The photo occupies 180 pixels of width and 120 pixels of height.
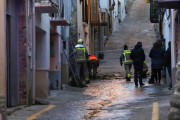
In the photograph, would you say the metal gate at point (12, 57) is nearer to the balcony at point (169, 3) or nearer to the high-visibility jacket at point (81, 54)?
the balcony at point (169, 3)

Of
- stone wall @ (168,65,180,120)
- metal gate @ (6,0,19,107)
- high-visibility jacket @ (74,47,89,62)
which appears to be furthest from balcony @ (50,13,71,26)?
stone wall @ (168,65,180,120)

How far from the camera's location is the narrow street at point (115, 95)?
6.66 metres

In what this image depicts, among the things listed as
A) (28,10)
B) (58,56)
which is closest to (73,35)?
(58,56)

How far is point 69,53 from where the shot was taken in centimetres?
1698

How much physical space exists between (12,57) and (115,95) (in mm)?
4037

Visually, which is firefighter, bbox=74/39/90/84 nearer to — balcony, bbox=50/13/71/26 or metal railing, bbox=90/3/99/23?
balcony, bbox=50/13/71/26

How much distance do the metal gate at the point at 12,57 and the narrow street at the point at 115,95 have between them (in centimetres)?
56

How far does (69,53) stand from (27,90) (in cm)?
868

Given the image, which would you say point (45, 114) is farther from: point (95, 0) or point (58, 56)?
point (95, 0)

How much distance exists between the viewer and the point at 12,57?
→ 8094mm

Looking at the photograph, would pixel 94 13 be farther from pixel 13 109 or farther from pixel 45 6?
pixel 13 109

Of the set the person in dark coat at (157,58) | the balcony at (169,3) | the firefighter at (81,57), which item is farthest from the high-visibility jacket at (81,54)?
the balcony at (169,3)

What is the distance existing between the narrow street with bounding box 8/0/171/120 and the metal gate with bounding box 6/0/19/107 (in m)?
0.56

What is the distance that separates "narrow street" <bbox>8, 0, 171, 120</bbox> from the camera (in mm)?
6664
